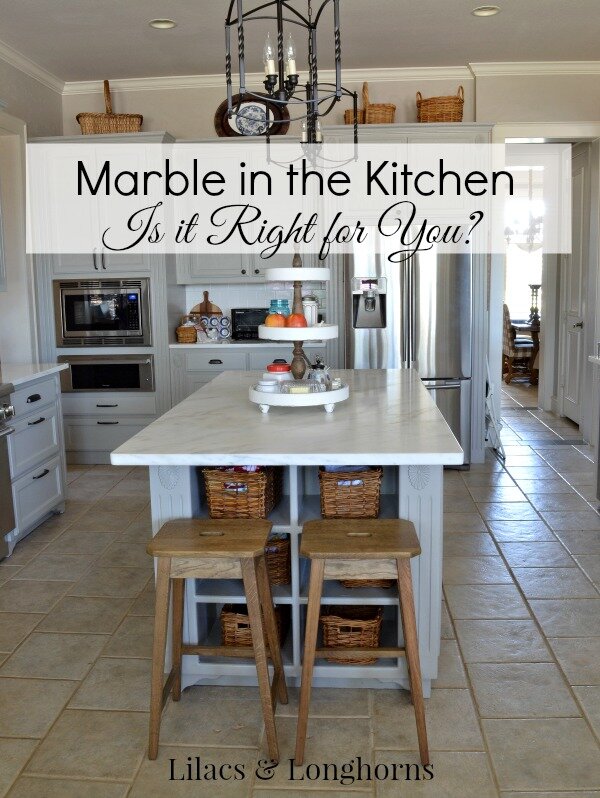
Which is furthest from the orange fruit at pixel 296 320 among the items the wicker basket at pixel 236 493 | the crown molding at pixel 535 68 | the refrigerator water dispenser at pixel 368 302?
the crown molding at pixel 535 68

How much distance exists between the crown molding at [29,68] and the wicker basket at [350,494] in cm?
384

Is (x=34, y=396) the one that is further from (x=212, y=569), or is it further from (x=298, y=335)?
(x=212, y=569)

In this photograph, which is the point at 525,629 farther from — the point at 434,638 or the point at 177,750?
the point at 177,750

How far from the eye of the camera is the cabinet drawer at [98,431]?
5719mm

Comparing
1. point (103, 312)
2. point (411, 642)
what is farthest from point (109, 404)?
point (411, 642)

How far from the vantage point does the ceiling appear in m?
4.24

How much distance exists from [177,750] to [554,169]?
20.3 feet

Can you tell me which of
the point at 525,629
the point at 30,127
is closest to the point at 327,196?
the point at 30,127

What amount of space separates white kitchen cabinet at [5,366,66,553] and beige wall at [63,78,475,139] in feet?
7.95

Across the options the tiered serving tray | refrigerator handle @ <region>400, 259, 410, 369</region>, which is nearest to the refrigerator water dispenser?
refrigerator handle @ <region>400, 259, 410, 369</region>

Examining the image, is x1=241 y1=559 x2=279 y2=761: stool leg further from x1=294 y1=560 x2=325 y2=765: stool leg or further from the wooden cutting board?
the wooden cutting board

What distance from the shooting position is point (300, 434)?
254 cm

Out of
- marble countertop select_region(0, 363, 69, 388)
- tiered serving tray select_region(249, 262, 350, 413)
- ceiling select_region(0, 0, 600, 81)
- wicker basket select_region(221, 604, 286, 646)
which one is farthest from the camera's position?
ceiling select_region(0, 0, 600, 81)

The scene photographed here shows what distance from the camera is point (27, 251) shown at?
5523 mm
